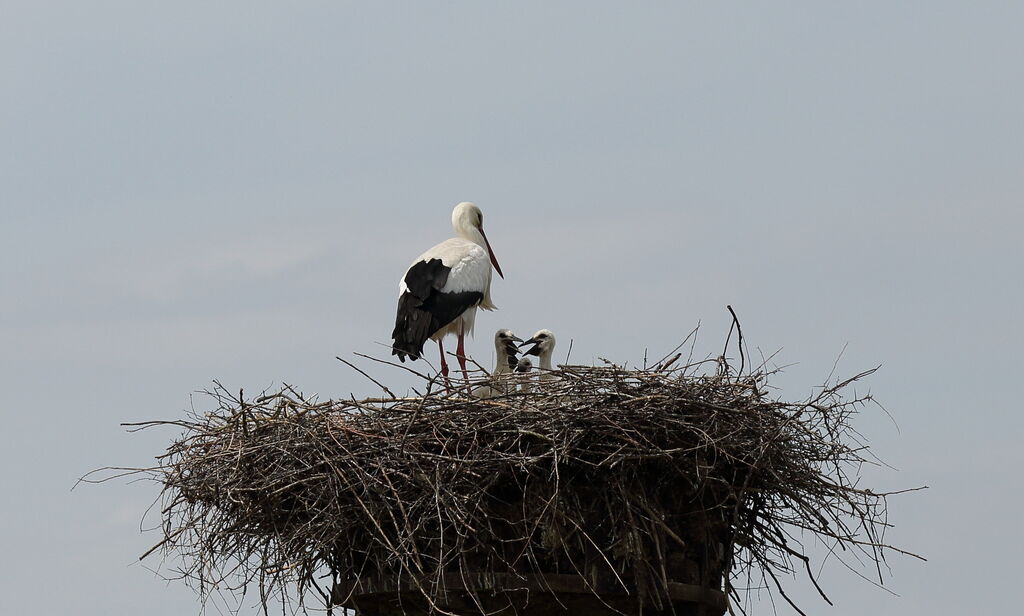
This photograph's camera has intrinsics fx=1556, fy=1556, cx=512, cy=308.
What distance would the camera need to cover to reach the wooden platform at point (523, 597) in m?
6.86

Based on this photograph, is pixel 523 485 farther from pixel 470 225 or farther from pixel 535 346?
pixel 470 225

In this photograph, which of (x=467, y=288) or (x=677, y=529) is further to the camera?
(x=467, y=288)

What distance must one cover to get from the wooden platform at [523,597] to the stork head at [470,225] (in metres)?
4.39

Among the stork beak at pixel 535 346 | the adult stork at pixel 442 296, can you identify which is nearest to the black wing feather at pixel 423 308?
the adult stork at pixel 442 296

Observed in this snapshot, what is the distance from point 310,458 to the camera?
6.95 m

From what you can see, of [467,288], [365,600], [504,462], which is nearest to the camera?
[504,462]

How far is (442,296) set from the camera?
10320mm

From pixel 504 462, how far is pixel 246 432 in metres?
1.30

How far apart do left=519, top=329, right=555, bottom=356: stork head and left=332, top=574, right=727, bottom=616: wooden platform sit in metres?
2.17

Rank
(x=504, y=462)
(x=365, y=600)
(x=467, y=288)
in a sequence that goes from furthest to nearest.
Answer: (x=467, y=288) → (x=365, y=600) → (x=504, y=462)

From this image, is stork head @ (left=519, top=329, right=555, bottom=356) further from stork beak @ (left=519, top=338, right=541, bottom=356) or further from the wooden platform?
the wooden platform

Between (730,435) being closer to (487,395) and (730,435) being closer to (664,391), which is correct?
(664,391)

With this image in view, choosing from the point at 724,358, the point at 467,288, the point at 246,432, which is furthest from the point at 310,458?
the point at 467,288

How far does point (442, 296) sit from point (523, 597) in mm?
3698
